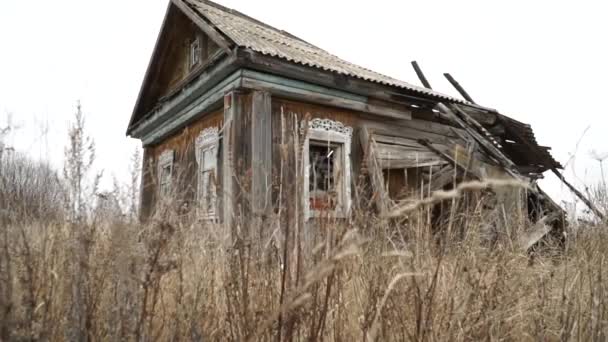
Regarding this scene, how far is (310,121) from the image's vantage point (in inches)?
243

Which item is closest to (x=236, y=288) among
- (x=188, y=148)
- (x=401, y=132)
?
(x=188, y=148)

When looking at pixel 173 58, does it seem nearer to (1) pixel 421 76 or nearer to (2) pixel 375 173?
(1) pixel 421 76

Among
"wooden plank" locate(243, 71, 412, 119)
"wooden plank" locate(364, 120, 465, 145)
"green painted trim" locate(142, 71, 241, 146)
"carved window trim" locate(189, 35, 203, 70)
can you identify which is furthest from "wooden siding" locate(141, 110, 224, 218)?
"wooden plank" locate(364, 120, 465, 145)

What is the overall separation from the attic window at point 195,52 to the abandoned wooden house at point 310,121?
3cm

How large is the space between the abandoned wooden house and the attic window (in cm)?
3

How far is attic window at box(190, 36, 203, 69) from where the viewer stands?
748 centimetres

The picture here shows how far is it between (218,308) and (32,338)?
Result: 79 centimetres

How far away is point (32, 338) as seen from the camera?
121cm

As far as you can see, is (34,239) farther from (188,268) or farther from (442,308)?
(442,308)

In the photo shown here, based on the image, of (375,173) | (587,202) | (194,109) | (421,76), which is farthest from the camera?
(421,76)

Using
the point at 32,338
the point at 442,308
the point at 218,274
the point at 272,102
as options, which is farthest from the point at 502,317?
the point at 272,102

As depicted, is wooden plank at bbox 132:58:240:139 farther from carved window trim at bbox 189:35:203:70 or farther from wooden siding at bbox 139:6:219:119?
carved window trim at bbox 189:35:203:70

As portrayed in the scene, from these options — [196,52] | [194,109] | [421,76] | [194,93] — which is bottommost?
[194,109]

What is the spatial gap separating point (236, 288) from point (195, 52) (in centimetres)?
743
